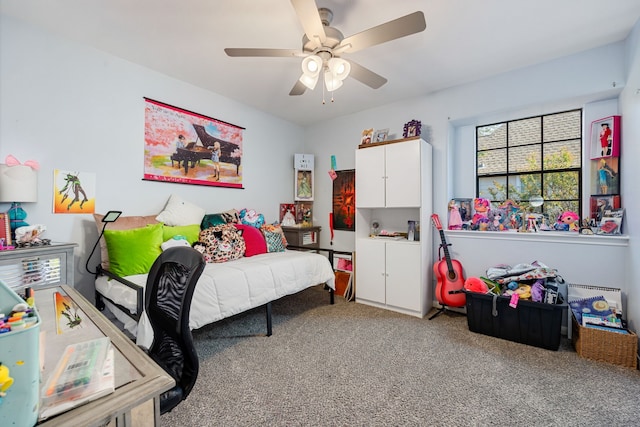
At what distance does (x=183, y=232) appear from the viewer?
2.85 metres

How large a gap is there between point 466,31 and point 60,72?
3259 millimetres

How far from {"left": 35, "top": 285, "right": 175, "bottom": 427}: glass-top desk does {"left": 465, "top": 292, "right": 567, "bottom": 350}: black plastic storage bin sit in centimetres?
269

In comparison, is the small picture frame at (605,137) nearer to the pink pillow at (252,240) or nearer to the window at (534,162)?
the window at (534,162)

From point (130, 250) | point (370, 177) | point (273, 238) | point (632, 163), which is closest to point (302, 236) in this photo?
point (273, 238)

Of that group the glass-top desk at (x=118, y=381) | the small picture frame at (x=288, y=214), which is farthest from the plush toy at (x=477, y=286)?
the glass-top desk at (x=118, y=381)

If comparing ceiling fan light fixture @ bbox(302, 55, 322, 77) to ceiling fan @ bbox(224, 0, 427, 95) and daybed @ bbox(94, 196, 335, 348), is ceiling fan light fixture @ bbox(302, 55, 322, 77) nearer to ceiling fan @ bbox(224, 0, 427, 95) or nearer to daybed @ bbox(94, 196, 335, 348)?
ceiling fan @ bbox(224, 0, 427, 95)

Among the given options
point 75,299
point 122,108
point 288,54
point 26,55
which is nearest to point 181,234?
point 122,108

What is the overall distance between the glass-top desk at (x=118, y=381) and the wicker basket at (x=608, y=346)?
9.38 feet

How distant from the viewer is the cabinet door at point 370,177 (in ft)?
11.0

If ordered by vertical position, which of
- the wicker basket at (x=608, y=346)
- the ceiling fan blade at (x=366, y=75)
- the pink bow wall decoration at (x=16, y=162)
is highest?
the ceiling fan blade at (x=366, y=75)

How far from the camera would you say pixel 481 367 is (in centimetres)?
207

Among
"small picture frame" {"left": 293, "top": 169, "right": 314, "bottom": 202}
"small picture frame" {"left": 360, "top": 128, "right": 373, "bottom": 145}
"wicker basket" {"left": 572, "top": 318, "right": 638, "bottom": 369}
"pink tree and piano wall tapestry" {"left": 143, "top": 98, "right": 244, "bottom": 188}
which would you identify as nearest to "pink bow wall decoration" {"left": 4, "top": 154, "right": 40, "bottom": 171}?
"pink tree and piano wall tapestry" {"left": 143, "top": 98, "right": 244, "bottom": 188}

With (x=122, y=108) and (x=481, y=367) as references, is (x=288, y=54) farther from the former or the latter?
(x=481, y=367)

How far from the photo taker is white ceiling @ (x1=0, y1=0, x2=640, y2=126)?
1945 millimetres
